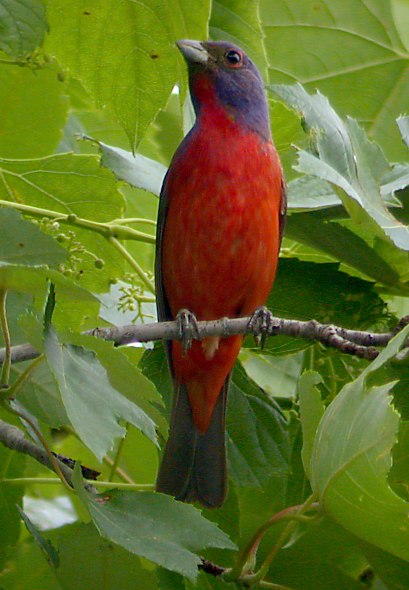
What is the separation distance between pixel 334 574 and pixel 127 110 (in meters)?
1.57

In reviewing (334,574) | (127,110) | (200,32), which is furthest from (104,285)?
(334,574)

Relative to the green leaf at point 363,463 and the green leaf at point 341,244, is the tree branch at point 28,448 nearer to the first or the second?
the green leaf at point 363,463

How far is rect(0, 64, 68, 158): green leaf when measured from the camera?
3.79m

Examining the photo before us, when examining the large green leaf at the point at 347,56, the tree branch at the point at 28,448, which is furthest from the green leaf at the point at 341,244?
the tree branch at the point at 28,448

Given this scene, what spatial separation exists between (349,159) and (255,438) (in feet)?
3.87

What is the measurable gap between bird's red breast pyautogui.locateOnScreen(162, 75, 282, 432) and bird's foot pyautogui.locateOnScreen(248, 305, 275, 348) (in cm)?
68

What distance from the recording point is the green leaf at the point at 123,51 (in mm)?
3191

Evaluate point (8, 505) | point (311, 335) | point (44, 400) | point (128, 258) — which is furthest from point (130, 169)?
point (8, 505)

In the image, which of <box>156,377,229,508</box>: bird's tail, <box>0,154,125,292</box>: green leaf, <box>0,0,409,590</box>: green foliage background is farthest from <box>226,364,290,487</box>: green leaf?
<box>0,154,125,292</box>: green leaf

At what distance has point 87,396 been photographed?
6.89 feet

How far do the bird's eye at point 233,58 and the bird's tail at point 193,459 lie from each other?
148cm

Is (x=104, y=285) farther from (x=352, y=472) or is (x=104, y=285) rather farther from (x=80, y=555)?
(x=352, y=472)

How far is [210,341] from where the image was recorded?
4.41 m

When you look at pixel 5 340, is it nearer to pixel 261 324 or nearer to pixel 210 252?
pixel 261 324
